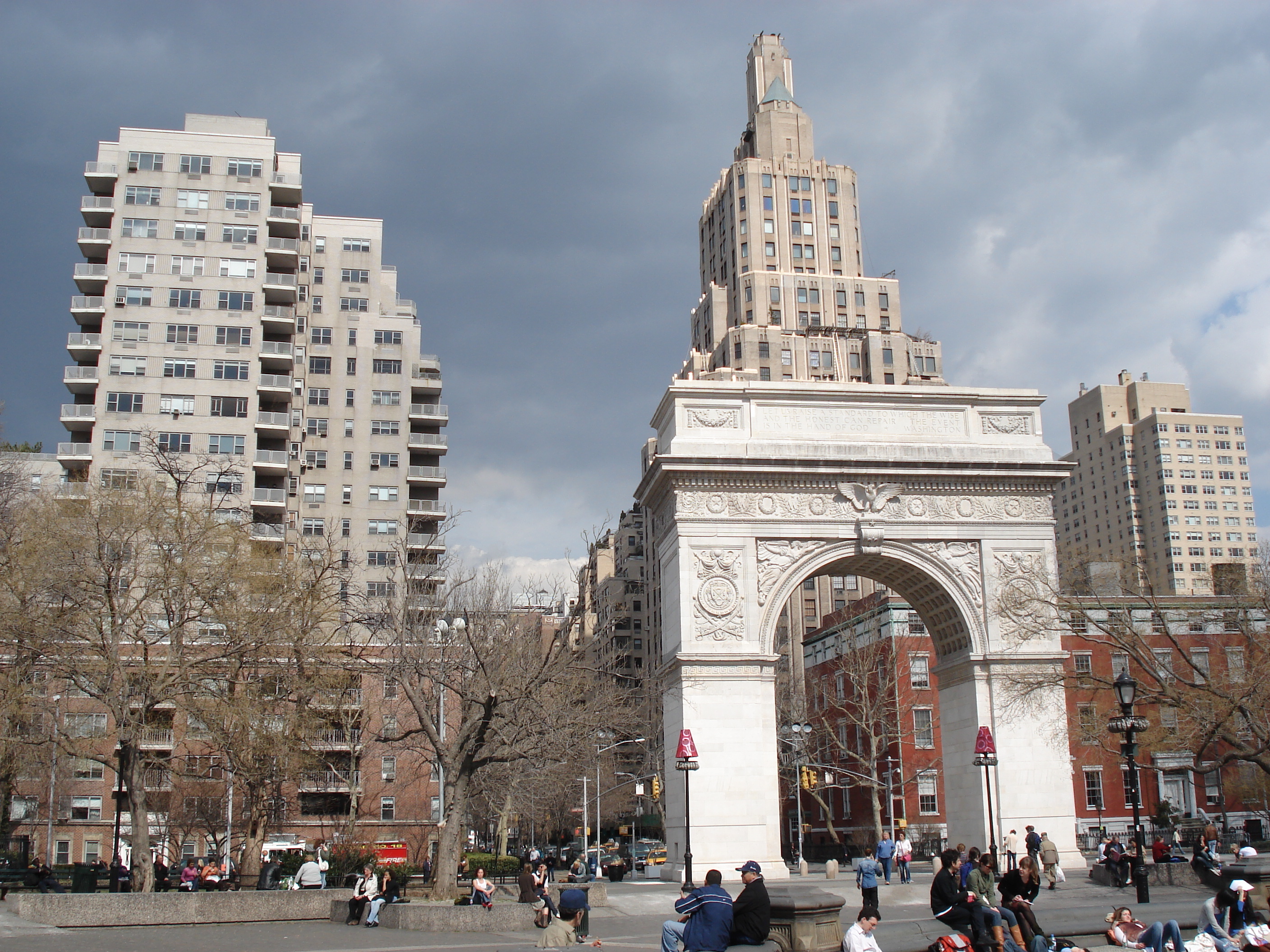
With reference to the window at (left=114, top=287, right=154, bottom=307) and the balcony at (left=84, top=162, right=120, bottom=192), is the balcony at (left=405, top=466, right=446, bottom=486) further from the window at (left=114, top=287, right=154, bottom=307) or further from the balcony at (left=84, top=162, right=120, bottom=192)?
the balcony at (left=84, top=162, right=120, bottom=192)

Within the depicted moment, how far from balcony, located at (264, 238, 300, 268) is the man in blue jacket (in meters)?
60.1

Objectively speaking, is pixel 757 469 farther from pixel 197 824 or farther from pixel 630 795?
pixel 630 795

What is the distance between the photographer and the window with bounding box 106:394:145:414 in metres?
62.2

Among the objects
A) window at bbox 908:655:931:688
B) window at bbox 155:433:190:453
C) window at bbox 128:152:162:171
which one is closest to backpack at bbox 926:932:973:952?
window at bbox 908:655:931:688

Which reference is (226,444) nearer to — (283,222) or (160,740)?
(283,222)

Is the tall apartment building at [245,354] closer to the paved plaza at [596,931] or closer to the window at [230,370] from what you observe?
the window at [230,370]

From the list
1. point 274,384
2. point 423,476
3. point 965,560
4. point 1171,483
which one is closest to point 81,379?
point 274,384

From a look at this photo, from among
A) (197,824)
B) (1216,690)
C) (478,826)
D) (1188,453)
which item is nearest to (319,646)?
(197,824)

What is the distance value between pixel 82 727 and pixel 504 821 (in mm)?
18345

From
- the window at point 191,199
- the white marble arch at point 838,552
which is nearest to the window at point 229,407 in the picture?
the window at point 191,199

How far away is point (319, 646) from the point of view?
32.1 m

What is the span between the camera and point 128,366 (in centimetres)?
6294

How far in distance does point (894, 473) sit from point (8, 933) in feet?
76.1

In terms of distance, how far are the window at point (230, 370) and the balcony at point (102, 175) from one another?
471 inches
